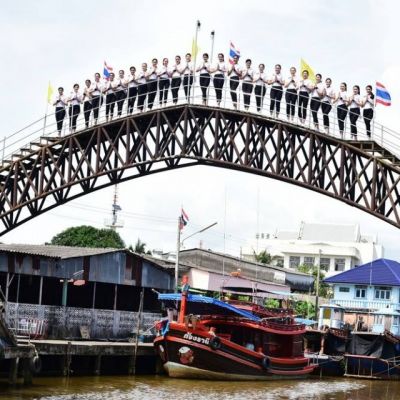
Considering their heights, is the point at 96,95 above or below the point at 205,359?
above

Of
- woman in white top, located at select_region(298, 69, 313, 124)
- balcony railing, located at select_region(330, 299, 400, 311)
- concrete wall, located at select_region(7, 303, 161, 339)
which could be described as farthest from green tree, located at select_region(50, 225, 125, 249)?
woman in white top, located at select_region(298, 69, 313, 124)

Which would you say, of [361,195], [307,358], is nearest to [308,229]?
[307,358]

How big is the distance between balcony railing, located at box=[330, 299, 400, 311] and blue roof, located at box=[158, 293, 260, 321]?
1373 centimetres

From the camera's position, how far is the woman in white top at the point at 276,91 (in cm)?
3344

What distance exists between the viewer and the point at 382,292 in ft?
160

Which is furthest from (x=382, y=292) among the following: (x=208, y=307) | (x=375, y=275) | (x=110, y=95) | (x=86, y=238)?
(x=86, y=238)

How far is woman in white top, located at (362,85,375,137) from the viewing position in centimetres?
3288

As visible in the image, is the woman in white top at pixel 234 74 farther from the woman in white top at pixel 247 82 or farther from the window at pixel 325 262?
the window at pixel 325 262

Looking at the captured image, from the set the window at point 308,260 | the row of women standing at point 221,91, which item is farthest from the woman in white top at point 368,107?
the window at point 308,260

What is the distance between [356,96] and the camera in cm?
3288

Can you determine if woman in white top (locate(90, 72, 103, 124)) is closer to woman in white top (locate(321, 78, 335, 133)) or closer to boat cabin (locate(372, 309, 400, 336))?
woman in white top (locate(321, 78, 335, 133))

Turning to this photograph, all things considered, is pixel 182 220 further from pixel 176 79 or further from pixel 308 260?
pixel 308 260

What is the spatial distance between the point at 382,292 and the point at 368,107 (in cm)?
1812

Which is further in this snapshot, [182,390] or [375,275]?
[375,275]
